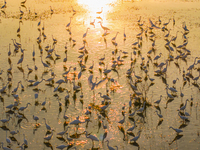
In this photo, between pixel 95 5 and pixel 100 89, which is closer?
pixel 100 89

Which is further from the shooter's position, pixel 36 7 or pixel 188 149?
pixel 36 7

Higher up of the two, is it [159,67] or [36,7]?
[36,7]

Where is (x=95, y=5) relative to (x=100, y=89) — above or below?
above

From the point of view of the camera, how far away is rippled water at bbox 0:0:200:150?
625 cm

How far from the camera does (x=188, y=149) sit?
5820 millimetres

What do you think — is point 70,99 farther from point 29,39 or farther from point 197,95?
point 29,39

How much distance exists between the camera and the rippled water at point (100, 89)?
6.25m

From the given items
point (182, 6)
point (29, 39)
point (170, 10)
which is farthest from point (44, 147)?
point (182, 6)

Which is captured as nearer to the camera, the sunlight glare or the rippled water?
the rippled water

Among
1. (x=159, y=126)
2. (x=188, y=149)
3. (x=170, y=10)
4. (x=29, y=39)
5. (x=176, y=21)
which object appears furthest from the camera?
(x=170, y=10)

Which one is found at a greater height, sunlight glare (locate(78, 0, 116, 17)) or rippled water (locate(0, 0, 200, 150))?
sunlight glare (locate(78, 0, 116, 17))

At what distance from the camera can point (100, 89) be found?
8.48 metres

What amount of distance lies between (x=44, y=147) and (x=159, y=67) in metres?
5.78

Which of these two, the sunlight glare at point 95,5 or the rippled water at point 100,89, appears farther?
the sunlight glare at point 95,5
